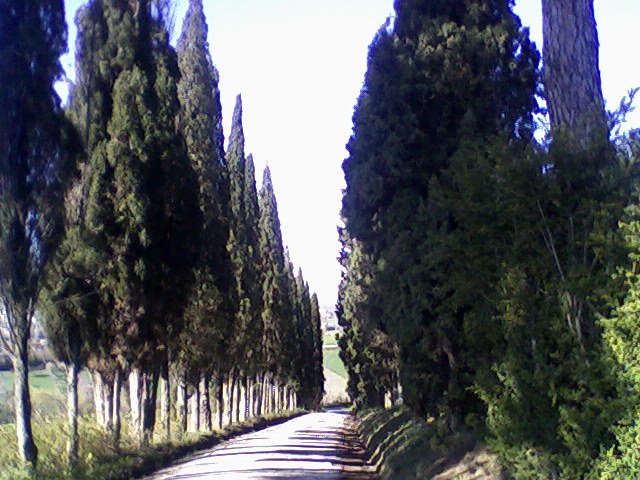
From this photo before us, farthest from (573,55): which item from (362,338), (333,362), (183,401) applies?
(333,362)

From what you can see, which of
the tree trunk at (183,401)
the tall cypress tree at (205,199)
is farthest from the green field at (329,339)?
the tree trunk at (183,401)

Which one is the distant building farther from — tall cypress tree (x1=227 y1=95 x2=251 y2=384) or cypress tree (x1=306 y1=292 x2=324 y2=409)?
tall cypress tree (x1=227 y1=95 x2=251 y2=384)

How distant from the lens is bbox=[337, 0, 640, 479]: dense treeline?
870cm

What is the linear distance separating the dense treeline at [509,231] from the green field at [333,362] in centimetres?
14017

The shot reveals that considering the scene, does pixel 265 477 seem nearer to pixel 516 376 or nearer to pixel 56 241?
pixel 56 241

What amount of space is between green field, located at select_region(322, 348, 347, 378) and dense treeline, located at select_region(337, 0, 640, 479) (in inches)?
5519

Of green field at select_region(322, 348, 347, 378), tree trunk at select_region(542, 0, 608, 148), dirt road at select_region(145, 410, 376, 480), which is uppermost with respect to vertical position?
tree trunk at select_region(542, 0, 608, 148)

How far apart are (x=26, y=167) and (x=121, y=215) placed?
640 centimetres

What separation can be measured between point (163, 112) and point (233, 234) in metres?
16.0

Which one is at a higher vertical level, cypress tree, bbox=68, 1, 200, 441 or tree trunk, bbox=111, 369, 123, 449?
cypress tree, bbox=68, 1, 200, 441

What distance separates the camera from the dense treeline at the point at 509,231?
870 centimetres


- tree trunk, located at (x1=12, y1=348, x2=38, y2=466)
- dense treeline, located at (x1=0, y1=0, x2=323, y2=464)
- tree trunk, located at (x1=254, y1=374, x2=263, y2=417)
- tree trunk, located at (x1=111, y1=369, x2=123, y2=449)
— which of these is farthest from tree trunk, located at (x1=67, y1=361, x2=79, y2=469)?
tree trunk, located at (x1=254, y1=374, x2=263, y2=417)

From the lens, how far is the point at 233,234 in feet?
130

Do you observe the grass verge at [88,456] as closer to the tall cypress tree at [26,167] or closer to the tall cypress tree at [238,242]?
the tall cypress tree at [26,167]
